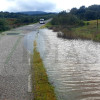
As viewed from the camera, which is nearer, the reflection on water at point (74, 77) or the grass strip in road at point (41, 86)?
the grass strip in road at point (41, 86)

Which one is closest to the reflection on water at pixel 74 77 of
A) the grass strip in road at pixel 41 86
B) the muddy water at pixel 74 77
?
the muddy water at pixel 74 77

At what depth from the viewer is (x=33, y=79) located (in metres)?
8.07

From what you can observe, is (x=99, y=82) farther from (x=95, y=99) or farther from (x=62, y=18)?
(x=62, y=18)

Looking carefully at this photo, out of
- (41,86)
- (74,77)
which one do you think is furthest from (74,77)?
(41,86)

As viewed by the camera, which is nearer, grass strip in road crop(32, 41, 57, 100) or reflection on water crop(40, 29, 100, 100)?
grass strip in road crop(32, 41, 57, 100)

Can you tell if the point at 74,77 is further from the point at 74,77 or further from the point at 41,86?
the point at 41,86

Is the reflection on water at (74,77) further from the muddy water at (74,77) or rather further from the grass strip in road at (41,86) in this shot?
the grass strip in road at (41,86)

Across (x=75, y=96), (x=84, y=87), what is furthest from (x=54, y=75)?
(x=75, y=96)

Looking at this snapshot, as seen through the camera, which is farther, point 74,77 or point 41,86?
point 74,77

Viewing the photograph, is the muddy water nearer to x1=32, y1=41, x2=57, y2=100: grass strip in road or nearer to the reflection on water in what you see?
the reflection on water

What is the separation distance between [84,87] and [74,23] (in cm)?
4087

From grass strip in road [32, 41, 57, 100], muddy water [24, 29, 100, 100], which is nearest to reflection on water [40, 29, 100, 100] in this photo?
muddy water [24, 29, 100, 100]

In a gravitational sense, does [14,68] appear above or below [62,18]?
below

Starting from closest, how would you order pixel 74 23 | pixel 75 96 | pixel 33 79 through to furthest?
pixel 75 96 → pixel 33 79 → pixel 74 23
